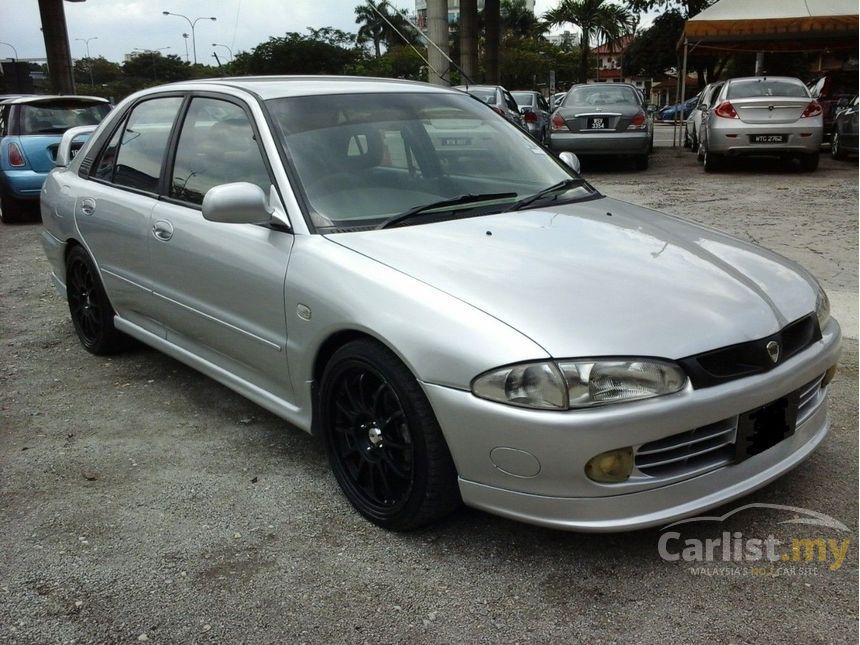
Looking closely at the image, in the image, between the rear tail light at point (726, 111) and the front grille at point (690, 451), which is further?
the rear tail light at point (726, 111)

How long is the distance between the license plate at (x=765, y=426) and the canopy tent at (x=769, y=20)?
1585cm

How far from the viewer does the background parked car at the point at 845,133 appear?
43.9 ft

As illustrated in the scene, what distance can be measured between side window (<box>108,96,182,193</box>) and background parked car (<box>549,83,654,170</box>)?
31.8ft

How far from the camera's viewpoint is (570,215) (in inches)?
135

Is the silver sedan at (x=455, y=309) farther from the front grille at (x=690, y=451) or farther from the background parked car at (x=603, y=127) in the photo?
the background parked car at (x=603, y=127)

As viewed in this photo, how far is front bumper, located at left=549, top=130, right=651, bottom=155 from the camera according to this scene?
43.6ft

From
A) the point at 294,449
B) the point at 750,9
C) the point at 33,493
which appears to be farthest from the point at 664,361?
the point at 750,9

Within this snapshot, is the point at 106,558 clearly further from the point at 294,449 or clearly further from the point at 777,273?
the point at 777,273

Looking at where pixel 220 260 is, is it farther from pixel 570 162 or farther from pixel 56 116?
Answer: pixel 56 116

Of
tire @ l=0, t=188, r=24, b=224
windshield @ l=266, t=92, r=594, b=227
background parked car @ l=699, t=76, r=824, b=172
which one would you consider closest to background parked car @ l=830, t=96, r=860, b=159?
background parked car @ l=699, t=76, r=824, b=172

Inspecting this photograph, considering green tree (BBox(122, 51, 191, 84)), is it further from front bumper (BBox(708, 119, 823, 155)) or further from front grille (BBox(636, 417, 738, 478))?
front grille (BBox(636, 417, 738, 478))

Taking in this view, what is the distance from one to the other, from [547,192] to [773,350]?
4.54ft

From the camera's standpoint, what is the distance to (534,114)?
15.8m

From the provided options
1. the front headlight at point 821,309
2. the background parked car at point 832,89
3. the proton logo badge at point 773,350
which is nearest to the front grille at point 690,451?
the proton logo badge at point 773,350
